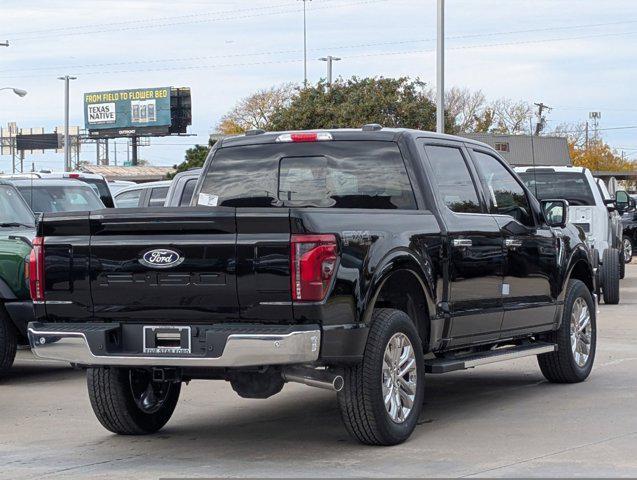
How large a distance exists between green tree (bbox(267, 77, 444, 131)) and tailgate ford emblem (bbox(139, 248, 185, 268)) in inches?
1539

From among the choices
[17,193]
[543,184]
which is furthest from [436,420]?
[543,184]

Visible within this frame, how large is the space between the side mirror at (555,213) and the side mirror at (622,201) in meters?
10.8

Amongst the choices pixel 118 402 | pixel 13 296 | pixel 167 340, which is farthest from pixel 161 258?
pixel 13 296

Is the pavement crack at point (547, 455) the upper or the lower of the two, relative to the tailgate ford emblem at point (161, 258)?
lower

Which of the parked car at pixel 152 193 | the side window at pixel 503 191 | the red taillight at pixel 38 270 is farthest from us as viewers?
the parked car at pixel 152 193

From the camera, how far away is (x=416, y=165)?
9266mm

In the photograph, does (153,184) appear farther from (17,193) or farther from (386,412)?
(386,412)

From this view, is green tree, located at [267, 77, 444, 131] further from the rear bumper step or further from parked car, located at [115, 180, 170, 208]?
the rear bumper step

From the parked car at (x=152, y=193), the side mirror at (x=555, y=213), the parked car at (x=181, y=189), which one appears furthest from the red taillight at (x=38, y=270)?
the parked car at (x=152, y=193)

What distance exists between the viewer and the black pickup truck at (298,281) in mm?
7641

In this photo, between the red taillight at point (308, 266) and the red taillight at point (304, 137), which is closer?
the red taillight at point (308, 266)

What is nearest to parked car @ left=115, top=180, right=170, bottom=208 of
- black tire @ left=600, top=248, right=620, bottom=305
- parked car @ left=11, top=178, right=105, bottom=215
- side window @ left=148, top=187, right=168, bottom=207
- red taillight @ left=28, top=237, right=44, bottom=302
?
side window @ left=148, top=187, right=168, bottom=207

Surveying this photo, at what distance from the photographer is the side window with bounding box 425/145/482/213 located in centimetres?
952

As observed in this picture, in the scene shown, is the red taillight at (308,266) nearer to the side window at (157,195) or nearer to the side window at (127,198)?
the side window at (157,195)
